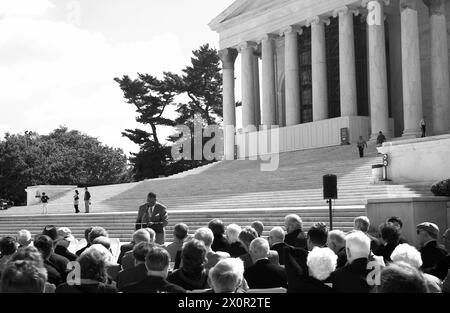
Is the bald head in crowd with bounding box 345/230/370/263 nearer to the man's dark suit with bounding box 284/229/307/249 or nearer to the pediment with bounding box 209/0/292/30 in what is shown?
the man's dark suit with bounding box 284/229/307/249

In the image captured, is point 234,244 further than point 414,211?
No

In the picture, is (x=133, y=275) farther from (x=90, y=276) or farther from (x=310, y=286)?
(x=310, y=286)

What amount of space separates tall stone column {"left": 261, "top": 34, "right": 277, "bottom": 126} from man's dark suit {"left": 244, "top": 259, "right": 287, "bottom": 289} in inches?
1769

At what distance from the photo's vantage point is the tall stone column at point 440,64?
133 ft

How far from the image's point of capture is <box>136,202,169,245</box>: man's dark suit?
50.0 ft

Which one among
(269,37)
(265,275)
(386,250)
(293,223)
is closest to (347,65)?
(269,37)

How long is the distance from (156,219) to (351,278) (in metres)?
9.22

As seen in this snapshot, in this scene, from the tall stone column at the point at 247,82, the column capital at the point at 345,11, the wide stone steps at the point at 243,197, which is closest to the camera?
the wide stone steps at the point at 243,197

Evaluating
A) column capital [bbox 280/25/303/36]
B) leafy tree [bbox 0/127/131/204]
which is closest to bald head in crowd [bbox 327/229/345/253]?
column capital [bbox 280/25/303/36]

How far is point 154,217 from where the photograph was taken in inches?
608

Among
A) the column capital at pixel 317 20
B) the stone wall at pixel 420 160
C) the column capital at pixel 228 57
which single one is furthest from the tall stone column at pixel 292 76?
the stone wall at pixel 420 160

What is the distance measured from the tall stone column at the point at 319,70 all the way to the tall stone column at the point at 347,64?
2.17 meters

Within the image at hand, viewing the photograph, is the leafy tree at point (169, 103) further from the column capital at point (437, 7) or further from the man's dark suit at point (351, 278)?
the man's dark suit at point (351, 278)
